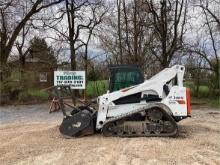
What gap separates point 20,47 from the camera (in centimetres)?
3344

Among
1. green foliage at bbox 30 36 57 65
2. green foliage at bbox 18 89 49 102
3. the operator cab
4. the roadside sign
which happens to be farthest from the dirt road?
green foliage at bbox 30 36 57 65

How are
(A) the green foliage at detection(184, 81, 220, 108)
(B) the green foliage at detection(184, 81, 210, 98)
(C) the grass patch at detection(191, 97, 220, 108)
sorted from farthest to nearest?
(B) the green foliage at detection(184, 81, 210, 98)
(A) the green foliage at detection(184, 81, 220, 108)
(C) the grass patch at detection(191, 97, 220, 108)

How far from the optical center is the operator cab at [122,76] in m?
11.7

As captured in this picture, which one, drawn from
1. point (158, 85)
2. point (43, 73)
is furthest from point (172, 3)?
point (158, 85)

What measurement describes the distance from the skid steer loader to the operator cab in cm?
151

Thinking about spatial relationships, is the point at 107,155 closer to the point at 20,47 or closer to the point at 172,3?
the point at 172,3

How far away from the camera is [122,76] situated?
11.7m

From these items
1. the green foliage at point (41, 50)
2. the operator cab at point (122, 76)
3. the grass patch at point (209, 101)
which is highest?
the green foliage at point (41, 50)

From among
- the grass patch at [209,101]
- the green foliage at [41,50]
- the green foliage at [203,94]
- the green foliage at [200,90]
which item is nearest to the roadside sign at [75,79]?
the grass patch at [209,101]

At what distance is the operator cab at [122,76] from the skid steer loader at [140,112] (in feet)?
4.94

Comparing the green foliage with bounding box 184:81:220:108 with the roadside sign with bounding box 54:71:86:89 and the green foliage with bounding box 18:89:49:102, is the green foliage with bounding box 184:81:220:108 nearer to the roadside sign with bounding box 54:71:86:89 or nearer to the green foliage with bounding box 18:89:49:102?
the roadside sign with bounding box 54:71:86:89

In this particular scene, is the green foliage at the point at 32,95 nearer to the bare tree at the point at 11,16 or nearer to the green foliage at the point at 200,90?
the bare tree at the point at 11,16

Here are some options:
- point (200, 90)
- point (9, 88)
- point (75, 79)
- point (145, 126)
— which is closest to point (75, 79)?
point (75, 79)

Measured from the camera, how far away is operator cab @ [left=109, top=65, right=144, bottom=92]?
460 inches
